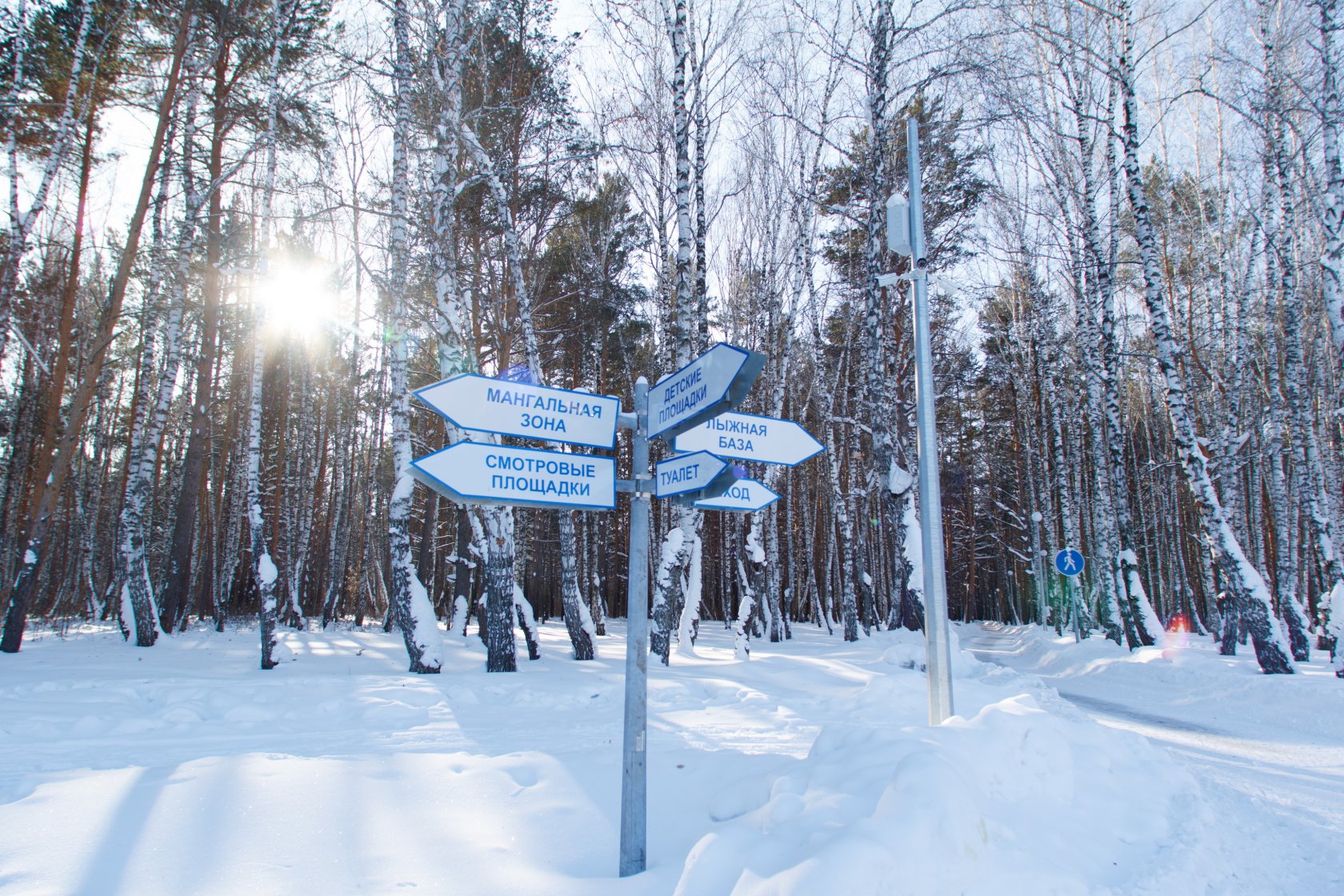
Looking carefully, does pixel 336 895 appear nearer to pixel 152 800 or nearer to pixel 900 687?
pixel 152 800

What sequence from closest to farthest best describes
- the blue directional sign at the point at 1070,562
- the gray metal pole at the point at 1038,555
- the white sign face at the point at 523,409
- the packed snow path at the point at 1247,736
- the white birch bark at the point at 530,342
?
the white sign face at the point at 523,409 → the packed snow path at the point at 1247,736 → the white birch bark at the point at 530,342 → the blue directional sign at the point at 1070,562 → the gray metal pole at the point at 1038,555

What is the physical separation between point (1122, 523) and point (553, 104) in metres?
14.0

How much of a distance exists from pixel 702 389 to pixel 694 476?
1.30 feet

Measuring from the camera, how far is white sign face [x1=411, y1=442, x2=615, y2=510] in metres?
3.01

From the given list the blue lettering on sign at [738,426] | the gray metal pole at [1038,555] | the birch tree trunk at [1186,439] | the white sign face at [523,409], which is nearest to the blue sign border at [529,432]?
the white sign face at [523,409]

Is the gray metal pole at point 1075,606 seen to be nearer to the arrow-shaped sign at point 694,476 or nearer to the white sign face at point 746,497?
the white sign face at point 746,497

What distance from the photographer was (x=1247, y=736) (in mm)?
6926

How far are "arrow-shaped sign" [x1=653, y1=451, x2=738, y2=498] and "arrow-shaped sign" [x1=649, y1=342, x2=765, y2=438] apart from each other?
15 centimetres

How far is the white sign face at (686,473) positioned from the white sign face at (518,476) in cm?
24

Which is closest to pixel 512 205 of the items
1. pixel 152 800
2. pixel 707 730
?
pixel 707 730

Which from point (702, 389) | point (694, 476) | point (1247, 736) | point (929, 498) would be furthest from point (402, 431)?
point (1247, 736)

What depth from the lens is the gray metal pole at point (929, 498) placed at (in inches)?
190

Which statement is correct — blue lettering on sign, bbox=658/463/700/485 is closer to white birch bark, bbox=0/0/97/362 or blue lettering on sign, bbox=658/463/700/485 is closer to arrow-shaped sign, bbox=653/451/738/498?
arrow-shaped sign, bbox=653/451/738/498

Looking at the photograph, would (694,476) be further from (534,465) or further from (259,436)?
(259,436)
